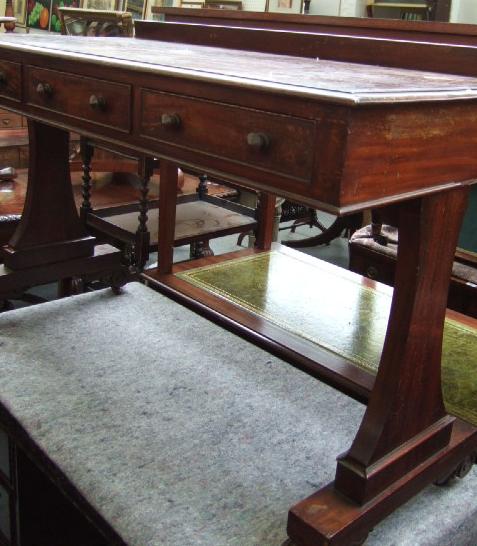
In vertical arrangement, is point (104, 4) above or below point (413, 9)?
below

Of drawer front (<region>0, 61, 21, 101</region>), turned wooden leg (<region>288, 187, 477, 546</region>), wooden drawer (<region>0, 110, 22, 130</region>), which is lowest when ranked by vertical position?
wooden drawer (<region>0, 110, 22, 130</region>)

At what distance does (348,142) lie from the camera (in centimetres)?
73

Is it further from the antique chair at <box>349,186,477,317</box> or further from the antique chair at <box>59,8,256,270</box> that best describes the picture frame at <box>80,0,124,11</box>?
the antique chair at <box>349,186,477,317</box>

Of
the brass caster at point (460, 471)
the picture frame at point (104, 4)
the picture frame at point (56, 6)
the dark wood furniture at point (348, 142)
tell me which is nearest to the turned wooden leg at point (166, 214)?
the dark wood furniture at point (348, 142)

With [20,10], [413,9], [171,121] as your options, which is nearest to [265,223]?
[171,121]

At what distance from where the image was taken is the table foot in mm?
954

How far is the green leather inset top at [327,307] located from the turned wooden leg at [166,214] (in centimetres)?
7

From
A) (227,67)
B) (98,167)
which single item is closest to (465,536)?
(227,67)

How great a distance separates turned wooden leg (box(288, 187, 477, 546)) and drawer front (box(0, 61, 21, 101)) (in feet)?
2.75

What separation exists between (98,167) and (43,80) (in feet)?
5.74

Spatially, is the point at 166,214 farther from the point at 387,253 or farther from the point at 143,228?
the point at 387,253

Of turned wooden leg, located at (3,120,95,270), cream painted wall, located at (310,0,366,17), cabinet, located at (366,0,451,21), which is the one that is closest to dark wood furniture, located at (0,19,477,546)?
turned wooden leg, located at (3,120,95,270)

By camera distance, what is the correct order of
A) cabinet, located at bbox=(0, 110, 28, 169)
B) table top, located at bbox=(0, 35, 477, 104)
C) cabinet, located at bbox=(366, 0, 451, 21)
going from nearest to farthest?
table top, located at bbox=(0, 35, 477, 104) < cabinet, located at bbox=(0, 110, 28, 169) < cabinet, located at bbox=(366, 0, 451, 21)

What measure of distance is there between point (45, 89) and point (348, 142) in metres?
0.76
